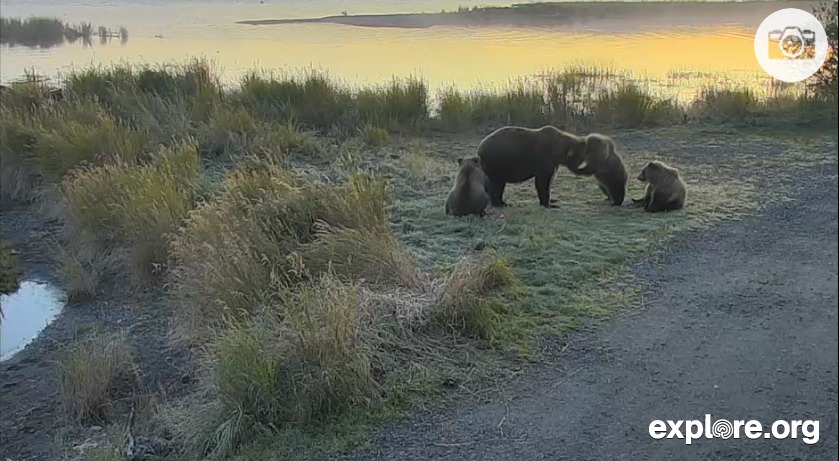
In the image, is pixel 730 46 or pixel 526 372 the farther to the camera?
pixel 730 46

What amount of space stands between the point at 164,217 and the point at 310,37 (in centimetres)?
2068

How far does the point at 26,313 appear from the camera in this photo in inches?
328

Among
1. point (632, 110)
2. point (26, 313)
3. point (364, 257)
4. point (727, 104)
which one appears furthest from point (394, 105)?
point (364, 257)

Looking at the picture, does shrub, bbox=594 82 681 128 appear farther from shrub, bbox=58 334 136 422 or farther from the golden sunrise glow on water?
shrub, bbox=58 334 136 422

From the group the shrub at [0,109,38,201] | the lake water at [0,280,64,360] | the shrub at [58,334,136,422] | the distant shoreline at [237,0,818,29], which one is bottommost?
the lake water at [0,280,64,360]

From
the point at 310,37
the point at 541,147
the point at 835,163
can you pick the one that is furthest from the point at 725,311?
the point at 310,37

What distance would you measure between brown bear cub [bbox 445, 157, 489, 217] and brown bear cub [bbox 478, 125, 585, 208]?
0.81 feet

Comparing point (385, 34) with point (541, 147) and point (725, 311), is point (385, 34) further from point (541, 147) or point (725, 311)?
point (725, 311)

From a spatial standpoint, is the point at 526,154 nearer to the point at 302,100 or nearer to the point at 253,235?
the point at 253,235

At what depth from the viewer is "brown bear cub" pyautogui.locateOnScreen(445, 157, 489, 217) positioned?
8.41 metres

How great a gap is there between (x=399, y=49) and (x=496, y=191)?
54.5 feet

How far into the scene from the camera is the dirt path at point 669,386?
4258 millimetres

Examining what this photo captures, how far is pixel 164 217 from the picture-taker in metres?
8.49

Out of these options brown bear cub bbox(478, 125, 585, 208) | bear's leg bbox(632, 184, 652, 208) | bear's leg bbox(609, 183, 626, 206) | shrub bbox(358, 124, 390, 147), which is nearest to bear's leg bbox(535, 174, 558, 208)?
brown bear cub bbox(478, 125, 585, 208)
